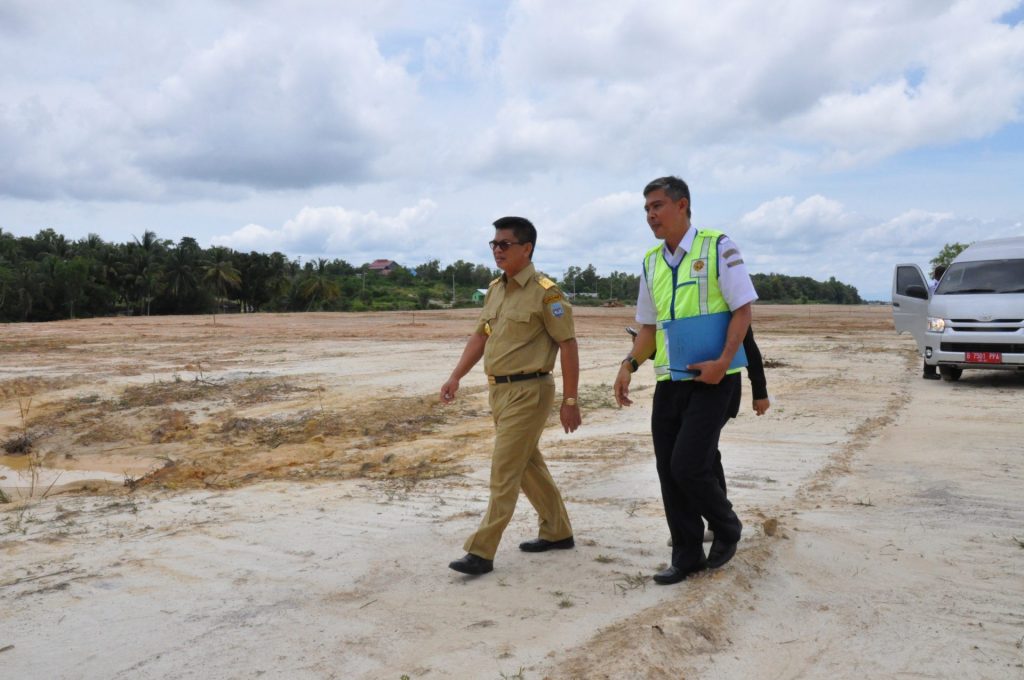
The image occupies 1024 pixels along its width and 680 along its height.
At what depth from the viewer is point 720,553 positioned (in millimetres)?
4188

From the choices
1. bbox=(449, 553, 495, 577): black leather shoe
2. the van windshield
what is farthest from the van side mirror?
bbox=(449, 553, 495, 577): black leather shoe

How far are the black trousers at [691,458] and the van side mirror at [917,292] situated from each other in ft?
34.2

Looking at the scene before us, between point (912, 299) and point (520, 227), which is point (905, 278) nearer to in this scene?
point (912, 299)

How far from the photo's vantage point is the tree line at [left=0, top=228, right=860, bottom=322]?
57031 mm

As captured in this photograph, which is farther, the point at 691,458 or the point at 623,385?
the point at 623,385

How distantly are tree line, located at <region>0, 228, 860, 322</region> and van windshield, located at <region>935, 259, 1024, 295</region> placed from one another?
186ft

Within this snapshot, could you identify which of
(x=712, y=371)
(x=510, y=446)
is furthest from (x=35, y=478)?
(x=712, y=371)

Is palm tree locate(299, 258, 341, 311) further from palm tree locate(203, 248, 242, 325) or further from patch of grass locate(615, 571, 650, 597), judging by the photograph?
patch of grass locate(615, 571, 650, 597)

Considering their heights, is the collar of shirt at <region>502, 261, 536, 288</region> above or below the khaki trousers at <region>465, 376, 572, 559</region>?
above

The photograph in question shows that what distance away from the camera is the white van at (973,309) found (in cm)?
1198

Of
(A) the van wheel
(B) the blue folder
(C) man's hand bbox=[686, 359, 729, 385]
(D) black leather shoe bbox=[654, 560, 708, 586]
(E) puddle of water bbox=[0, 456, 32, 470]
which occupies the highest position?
(B) the blue folder

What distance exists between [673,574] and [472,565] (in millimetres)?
1018

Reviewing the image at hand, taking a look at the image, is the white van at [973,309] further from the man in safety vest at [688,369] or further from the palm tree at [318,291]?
the palm tree at [318,291]

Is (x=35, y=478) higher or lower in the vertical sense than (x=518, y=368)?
lower
